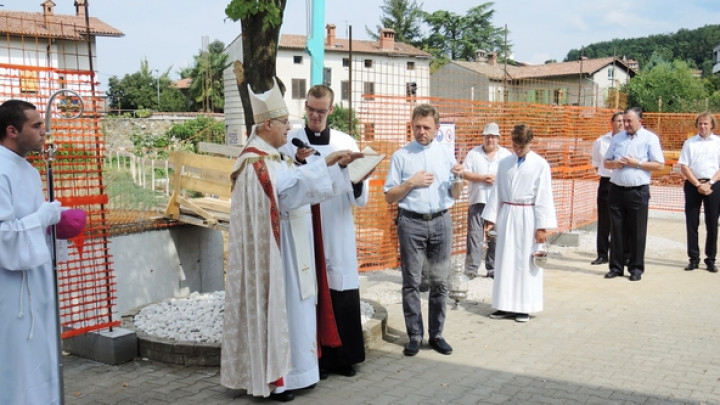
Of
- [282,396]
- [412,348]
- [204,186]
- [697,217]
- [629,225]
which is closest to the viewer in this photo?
[282,396]

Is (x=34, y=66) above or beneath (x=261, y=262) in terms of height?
above

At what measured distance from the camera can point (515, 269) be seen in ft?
22.4

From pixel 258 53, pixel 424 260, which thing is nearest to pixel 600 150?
pixel 424 260

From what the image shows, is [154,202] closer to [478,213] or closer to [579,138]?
[478,213]

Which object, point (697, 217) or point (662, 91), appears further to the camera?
point (662, 91)

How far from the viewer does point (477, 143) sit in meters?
10.4

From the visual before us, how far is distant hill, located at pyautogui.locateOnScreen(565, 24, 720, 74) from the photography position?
123m

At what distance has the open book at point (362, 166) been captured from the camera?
189 inches

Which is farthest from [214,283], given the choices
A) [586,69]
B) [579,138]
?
[586,69]

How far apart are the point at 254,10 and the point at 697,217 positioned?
755 centimetres

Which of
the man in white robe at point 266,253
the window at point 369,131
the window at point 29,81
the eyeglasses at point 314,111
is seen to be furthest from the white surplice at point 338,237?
the window at point 369,131

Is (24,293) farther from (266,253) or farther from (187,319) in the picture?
(187,319)

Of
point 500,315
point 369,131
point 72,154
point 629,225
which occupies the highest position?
point 369,131

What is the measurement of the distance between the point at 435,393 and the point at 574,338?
204 centimetres
